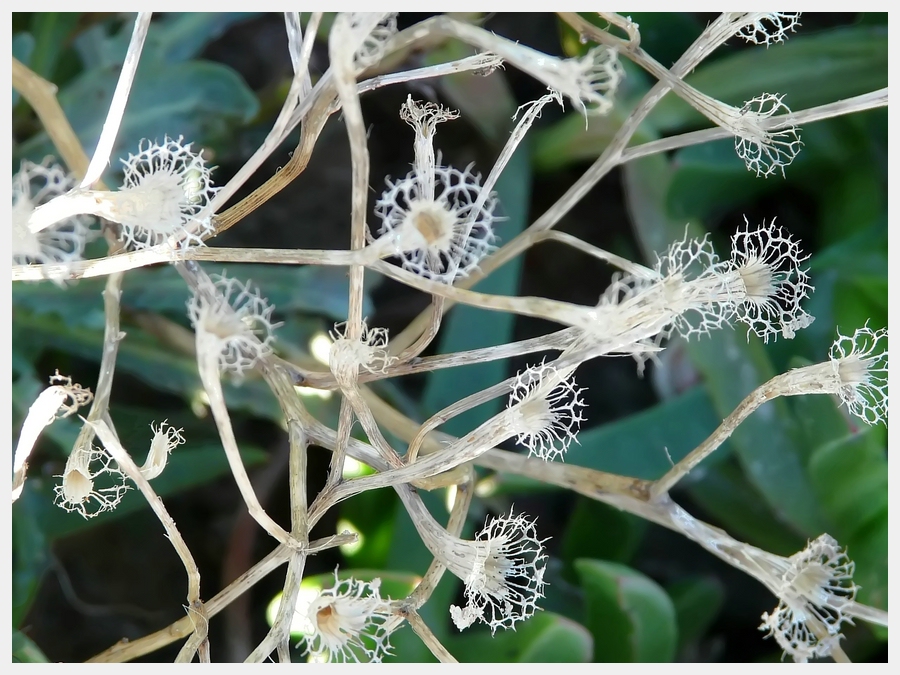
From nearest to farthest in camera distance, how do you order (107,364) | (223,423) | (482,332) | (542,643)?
1. (223,423)
2. (107,364)
3. (542,643)
4. (482,332)

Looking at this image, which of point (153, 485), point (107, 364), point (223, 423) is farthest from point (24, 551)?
point (223, 423)

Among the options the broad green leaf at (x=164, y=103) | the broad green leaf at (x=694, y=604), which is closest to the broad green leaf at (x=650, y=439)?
the broad green leaf at (x=694, y=604)

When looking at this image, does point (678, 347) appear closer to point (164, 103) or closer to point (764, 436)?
point (764, 436)

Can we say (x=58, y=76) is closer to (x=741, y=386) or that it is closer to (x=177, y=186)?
(x=177, y=186)

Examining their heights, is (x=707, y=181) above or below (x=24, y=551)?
above

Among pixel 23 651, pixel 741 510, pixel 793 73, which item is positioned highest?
pixel 793 73

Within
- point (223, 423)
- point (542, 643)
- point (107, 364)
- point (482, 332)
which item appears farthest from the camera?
point (482, 332)

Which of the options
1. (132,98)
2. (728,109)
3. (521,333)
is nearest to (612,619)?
(521,333)

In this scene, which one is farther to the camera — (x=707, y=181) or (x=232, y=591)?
(x=707, y=181)
